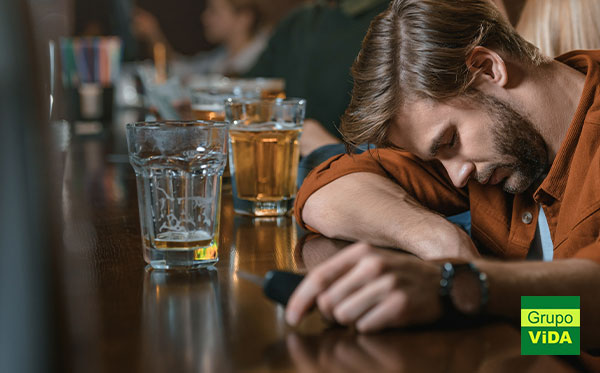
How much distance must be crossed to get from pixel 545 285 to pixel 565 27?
1.12m

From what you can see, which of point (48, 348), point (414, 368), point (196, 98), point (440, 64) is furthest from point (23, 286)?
point (196, 98)

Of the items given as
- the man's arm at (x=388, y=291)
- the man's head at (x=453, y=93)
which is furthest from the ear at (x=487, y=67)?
the man's arm at (x=388, y=291)

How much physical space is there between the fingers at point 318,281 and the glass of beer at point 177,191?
18 centimetres

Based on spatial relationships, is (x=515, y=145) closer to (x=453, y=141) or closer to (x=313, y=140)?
(x=453, y=141)

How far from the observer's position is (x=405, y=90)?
102cm

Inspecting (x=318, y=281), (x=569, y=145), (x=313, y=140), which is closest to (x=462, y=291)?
(x=318, y=281)

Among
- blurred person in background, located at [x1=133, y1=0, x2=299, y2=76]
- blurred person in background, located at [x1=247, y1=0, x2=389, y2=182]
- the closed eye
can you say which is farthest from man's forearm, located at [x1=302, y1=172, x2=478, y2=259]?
blurred person in background, located at [x1=133, y1=0, x2=299, y2=76]

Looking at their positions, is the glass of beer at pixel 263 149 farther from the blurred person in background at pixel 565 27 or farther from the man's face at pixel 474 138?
the blurred person in background at pixel 565 27

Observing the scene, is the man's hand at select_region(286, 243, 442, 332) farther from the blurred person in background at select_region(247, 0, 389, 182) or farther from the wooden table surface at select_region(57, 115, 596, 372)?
the blurred person in background at select_region(247, 0, 389, 182)

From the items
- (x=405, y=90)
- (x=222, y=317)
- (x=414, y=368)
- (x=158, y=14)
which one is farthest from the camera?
(x=158, y=14)

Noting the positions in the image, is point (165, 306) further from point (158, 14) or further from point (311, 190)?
point (158, 14)

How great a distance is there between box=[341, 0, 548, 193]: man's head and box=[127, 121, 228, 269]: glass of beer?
37 cm

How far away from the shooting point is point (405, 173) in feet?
3.49

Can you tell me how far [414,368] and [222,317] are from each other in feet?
0.58
